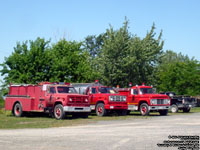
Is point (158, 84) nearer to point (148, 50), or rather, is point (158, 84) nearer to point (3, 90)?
point (148, 50)

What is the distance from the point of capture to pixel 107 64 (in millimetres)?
45094

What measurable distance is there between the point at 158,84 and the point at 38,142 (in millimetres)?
43714

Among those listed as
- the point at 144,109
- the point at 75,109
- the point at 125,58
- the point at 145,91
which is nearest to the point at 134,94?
the point at 145,91

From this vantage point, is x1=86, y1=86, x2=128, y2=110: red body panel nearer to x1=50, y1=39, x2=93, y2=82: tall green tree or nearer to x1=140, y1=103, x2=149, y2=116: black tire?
x1=140, y1=103, x2=149, y2=116: black tire

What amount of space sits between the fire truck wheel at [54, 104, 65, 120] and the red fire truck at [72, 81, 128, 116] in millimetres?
4016

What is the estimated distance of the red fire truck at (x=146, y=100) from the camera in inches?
1043

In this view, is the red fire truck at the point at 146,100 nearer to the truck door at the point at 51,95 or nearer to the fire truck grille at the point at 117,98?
the fire truck grille at the point at 117,98

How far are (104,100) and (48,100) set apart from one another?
423 centimetres

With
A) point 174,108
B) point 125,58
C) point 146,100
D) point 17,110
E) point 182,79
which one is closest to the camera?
point 17,110

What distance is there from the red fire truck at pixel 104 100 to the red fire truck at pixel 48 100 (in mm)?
2109

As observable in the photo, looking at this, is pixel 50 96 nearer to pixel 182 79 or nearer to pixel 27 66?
pixel 27 66

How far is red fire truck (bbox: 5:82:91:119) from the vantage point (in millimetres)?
21891

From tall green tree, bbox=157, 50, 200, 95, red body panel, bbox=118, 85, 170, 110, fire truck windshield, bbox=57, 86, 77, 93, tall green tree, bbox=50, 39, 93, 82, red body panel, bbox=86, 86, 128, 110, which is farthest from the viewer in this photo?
tall green tree, bbox=157, 50, 200, 95

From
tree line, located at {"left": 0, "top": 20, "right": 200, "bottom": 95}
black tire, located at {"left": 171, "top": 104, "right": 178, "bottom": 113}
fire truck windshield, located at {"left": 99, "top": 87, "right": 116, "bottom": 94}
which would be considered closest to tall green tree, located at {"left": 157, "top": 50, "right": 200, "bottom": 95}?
tree line, located at {"left": 0, "top": 20, "right": 200, "bottom": 95}
